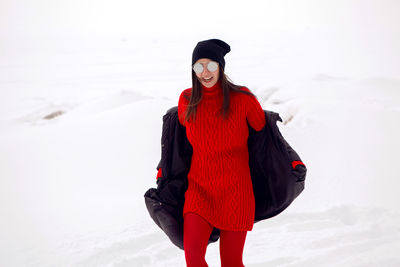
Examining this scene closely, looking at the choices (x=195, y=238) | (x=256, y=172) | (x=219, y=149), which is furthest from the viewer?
(x=256, y=172)

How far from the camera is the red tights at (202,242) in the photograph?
153 centimetres

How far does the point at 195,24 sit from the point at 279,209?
812 inches

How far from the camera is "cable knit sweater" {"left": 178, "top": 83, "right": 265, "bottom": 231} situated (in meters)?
1.66

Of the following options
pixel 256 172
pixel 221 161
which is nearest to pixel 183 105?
pixel 221 161

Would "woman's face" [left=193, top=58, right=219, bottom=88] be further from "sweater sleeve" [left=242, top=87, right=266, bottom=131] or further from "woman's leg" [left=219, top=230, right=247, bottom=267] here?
"woman's leg" [left=219, top=230, right=247, bottom=267]

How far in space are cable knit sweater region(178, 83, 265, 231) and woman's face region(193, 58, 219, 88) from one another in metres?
0.03

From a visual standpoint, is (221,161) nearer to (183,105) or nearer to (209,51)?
(183,105)

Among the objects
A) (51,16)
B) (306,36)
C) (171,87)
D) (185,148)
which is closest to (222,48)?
(185,148)

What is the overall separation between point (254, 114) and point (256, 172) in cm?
34

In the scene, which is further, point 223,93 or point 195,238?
point 223,93

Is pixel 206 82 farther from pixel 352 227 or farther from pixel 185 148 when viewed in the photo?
pixel 352 227

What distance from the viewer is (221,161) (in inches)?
65.9

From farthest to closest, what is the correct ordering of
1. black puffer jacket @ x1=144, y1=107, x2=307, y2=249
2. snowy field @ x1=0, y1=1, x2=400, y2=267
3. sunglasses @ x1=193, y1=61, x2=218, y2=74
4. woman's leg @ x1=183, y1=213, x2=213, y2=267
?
snowy field @ x1=0, y1=1, x2=400, y2=267 < black puffer jacket @ x1=144, y1=107, x2=307, y2=249 < sunglasses @ x1=193, y1=61, x2=218, y2=74 < woman's leg @ x1=183, y1=213, x2=213, y2=267

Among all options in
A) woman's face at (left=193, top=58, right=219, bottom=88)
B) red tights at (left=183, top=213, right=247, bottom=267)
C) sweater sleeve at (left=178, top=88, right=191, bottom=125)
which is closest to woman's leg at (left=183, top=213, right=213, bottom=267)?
red tights at (left=183, top=213, right=247, bottom=267)
